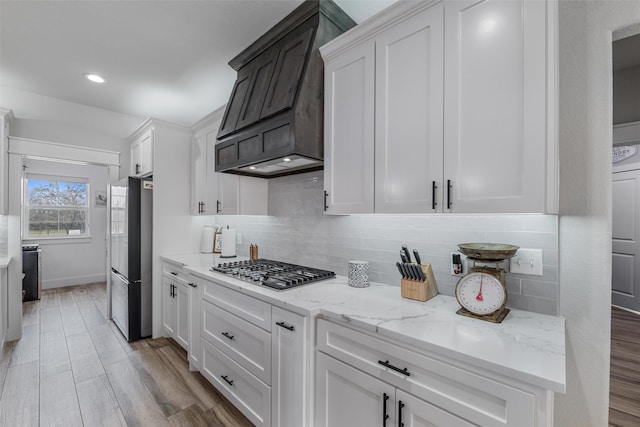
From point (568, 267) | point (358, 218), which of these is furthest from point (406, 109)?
point (568, 267)

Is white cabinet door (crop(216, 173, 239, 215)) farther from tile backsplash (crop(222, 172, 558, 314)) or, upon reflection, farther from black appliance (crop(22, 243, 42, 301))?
black appliance (crop(22, 243, 42, 301))

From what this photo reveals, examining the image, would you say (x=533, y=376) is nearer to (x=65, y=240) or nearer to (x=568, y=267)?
(x=568, y=267)

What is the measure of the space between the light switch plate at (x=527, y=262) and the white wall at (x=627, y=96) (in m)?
2.62

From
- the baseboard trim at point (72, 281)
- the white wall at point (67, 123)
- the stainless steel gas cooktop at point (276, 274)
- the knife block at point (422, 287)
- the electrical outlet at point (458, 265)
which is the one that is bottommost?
the baseboard trim at point (72, 281)

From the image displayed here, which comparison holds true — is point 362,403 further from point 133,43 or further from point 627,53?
point 627,53

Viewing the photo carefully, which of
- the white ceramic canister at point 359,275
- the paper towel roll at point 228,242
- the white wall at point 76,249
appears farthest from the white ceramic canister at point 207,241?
the white wall at point 76,249

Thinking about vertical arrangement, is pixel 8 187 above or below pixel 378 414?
above

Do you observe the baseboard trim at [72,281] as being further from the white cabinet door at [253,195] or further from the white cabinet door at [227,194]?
the white cabinet door at [253,195]

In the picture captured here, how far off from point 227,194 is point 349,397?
207 cm

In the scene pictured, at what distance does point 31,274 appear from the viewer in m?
4.43

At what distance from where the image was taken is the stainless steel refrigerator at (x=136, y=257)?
9.78 feet

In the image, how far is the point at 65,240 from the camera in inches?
209

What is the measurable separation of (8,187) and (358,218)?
374 centimetres

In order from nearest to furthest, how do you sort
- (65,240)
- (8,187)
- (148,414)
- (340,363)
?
(340,363) → (148,414) → (8,187) → (65,240)
